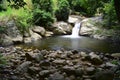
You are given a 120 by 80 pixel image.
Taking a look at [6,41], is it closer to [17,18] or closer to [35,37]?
[17,18]

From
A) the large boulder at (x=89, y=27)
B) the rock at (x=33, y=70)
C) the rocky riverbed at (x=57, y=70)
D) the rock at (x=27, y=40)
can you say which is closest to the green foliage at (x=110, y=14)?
the large boulder at (x=89, y=27)

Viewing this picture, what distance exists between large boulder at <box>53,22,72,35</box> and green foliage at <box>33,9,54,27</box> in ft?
2.64

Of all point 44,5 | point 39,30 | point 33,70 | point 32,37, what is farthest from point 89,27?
point 33,70

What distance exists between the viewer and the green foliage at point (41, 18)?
22688 mm

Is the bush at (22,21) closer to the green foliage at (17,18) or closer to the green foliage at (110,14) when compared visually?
the green foliage at (17,18)

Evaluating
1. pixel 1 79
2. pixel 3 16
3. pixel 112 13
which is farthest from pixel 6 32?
pixel 1 79

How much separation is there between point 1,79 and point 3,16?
1178 centimetres

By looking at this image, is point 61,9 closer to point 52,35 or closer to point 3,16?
point 52,35

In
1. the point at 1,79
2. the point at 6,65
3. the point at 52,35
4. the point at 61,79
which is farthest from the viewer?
the point at 52,35

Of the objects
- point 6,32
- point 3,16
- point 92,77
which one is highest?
point 3,16

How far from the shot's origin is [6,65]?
9703mm

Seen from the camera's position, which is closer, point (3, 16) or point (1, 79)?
point (1, 79)

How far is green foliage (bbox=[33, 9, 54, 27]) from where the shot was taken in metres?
22.7

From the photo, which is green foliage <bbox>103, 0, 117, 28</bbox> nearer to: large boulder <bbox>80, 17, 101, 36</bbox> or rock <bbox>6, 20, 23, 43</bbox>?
large boulder <bbox>80, 17, 101, 36</bbox>
